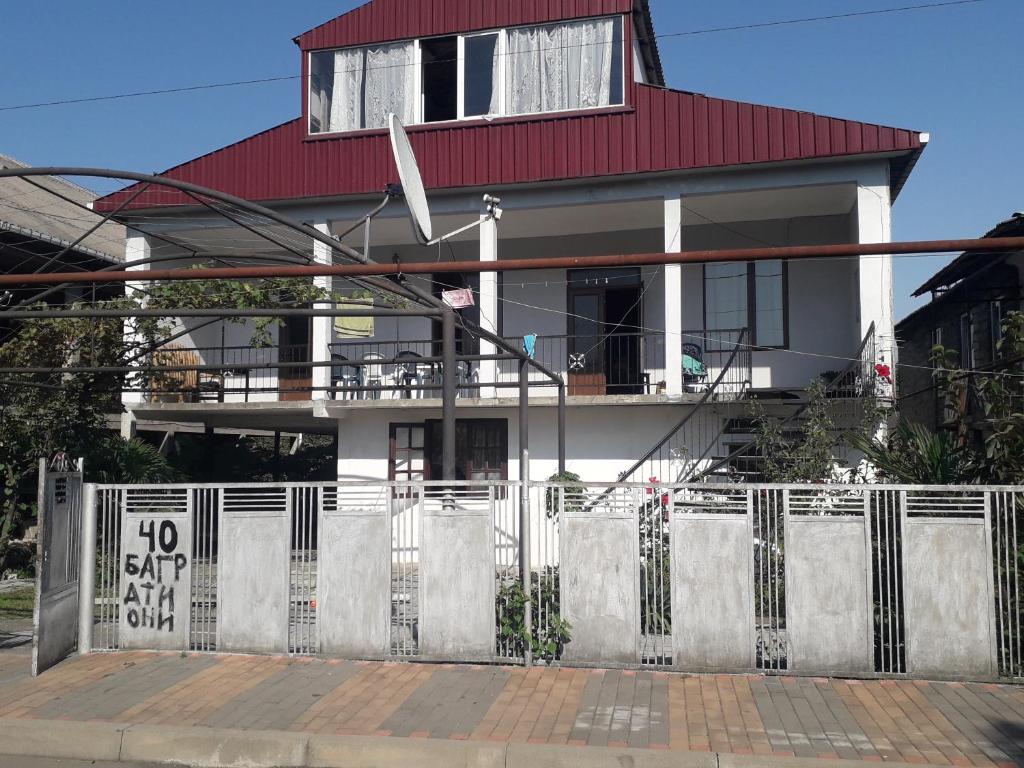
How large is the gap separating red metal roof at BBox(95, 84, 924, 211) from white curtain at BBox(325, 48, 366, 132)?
44 centimetres

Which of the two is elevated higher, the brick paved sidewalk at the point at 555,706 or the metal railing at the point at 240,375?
the metal railing at the point at 240,375

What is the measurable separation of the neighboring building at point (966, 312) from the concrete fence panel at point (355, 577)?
350 inches

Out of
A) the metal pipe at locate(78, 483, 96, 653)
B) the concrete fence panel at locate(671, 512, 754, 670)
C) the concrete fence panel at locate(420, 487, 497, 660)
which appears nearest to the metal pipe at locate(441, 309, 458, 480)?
the concrete fence panel at locate(420, 487, 497, 660)

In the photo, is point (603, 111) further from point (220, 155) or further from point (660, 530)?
point (660, 530)

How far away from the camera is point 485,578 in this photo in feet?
29.9

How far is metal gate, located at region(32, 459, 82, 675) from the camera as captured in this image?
29.9 ft

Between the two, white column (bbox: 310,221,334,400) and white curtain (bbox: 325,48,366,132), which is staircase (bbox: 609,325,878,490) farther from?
white curtain (bbox: 325,48,366,132)

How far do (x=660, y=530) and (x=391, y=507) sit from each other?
8.60 feet

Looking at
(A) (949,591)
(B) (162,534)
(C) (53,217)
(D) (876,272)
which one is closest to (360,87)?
(C) (53,217)

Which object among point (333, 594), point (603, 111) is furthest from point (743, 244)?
point (333, 594)

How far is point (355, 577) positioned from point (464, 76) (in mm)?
10738

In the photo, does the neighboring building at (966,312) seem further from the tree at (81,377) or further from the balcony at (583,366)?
the tree at (81,377)

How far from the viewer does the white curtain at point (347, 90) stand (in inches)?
690

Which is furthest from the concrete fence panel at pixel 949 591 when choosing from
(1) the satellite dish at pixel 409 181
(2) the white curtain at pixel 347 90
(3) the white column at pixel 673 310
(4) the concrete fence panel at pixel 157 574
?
(2) the white curtain at pixel 347 90
